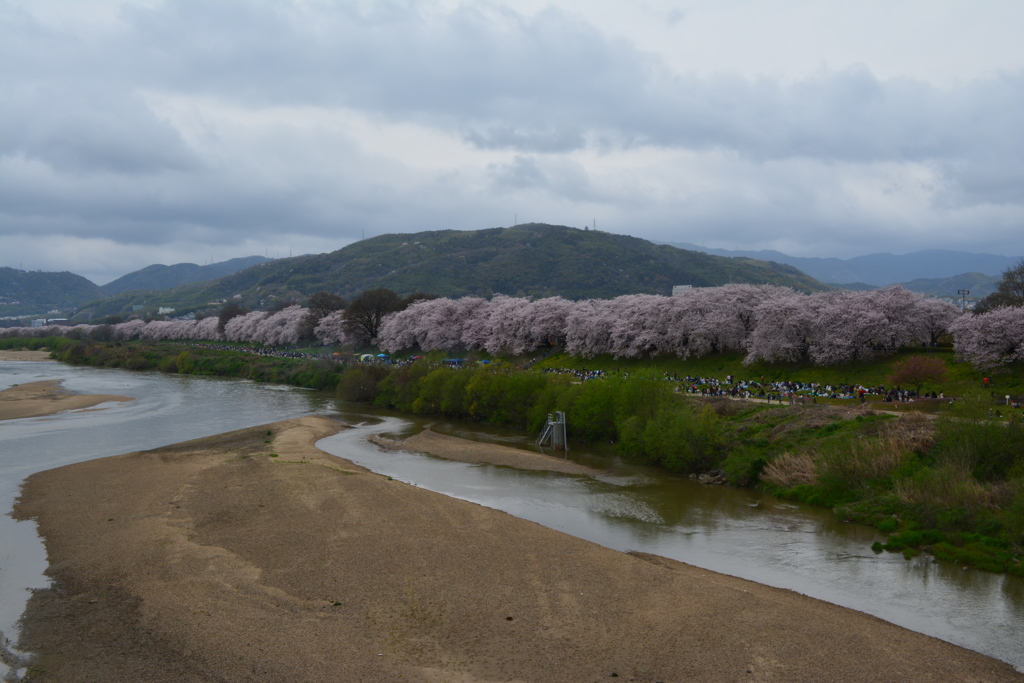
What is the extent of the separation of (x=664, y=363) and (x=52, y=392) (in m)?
64.8

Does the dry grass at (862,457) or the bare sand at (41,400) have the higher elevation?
the dry grass at (862,457)

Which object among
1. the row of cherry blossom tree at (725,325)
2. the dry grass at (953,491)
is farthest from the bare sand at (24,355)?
the dry grass at (953,491)

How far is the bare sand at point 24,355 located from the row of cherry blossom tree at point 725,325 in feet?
234

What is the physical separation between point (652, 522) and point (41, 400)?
6337 cm

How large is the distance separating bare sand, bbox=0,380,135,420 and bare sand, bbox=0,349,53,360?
62490 millimetres

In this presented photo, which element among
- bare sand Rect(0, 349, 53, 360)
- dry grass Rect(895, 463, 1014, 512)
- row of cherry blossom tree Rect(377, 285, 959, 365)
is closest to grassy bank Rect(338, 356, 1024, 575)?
dry grass Rect(895, 463, 1014, 512)

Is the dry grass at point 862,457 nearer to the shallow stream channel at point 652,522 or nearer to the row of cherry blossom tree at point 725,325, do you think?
the shallow stream channel at point 652,522

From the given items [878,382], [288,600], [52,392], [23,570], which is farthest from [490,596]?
[52,392]

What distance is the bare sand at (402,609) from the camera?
44.4 feet

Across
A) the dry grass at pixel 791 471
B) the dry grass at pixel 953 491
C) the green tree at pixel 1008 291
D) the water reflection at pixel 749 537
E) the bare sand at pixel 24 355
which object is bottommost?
A: the bare sand at pixel 24 355

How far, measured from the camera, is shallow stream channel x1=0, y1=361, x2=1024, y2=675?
17125 millimetres

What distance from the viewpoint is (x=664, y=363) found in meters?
61.2

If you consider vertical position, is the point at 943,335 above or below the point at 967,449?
above

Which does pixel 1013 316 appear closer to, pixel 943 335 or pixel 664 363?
pixel 943 335
